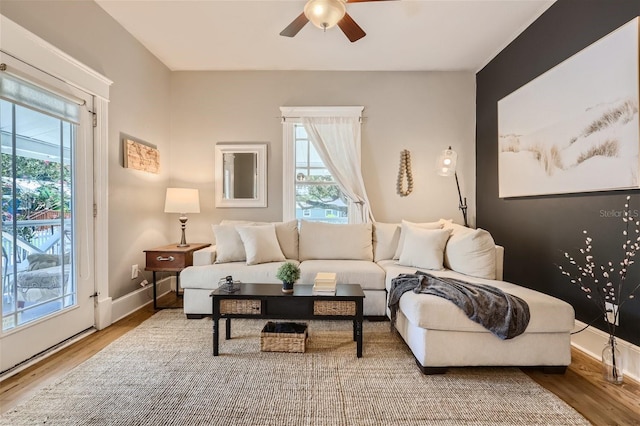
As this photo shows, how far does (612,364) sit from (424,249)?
152cm

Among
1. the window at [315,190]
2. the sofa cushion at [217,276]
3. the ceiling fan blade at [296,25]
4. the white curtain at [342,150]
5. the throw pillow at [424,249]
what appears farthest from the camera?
the window at [315,190]

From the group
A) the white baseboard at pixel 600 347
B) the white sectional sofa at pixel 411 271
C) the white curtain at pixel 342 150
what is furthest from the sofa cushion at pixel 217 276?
the white baseboard at pixel 600 347

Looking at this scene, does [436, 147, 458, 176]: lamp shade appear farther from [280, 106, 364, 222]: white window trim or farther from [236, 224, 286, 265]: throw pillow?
[236, 224, 286, 265]: throw pillow

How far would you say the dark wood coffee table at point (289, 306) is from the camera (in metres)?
2.25

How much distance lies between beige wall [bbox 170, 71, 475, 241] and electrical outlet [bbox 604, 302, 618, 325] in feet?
6.98

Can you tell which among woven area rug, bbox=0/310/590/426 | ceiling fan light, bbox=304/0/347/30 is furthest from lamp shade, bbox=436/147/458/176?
woven area rug, bbox=0/310/590/426

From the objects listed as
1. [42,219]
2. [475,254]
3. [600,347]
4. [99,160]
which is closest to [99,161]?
[99,160]

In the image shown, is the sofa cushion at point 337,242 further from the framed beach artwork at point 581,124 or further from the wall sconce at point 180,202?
the framed beach artwork at point 581,124

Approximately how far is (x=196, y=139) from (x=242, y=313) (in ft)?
8.90

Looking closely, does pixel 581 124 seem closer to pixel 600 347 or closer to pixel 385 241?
pixel 600 347

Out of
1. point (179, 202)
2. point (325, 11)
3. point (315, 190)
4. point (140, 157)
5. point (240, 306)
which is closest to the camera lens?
point (325, 11)

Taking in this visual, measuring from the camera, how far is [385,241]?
362 cm

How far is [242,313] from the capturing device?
2.30 m

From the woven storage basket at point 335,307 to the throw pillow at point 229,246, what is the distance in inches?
51.9
